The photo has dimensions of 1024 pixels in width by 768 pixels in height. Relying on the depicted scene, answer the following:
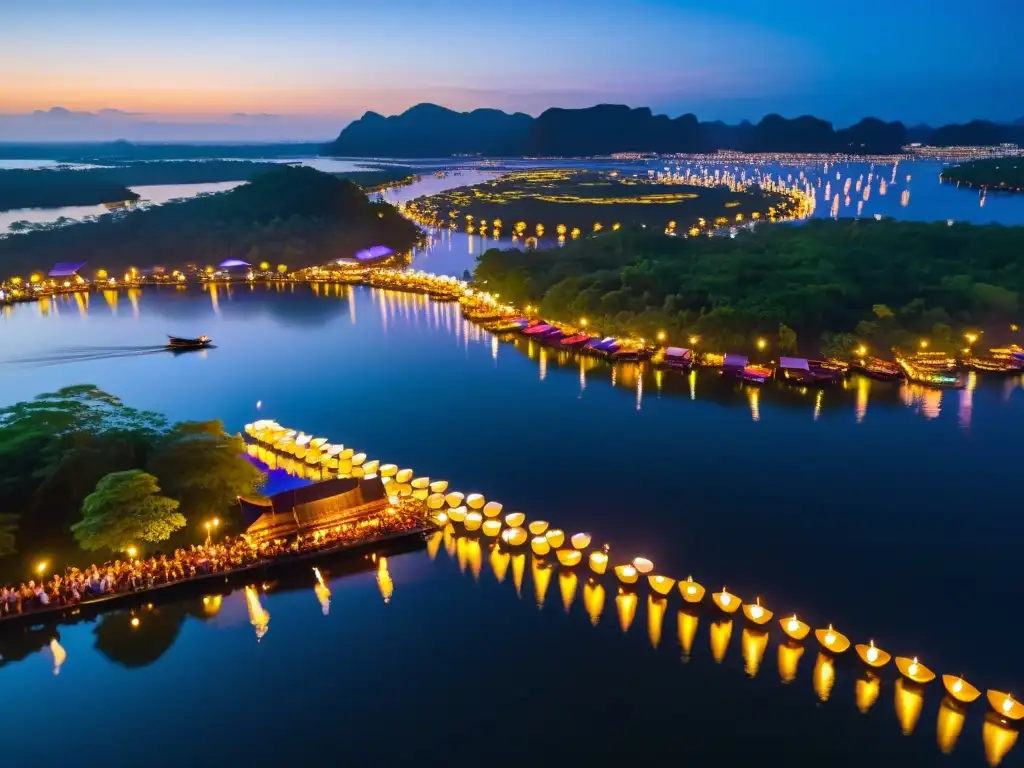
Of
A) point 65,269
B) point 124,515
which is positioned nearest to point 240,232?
point 65,269

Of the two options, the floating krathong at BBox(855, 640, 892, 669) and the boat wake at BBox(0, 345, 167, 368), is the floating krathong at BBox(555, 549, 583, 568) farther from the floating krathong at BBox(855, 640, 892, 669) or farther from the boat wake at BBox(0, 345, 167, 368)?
the boat wake at BBox(0, 345, 167, 368)

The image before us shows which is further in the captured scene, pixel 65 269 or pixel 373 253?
pixel 373 253

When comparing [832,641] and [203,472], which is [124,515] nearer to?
[203,472]

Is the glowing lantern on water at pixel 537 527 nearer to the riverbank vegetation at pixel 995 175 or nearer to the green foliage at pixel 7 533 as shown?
the green foliage at pixel 7 533

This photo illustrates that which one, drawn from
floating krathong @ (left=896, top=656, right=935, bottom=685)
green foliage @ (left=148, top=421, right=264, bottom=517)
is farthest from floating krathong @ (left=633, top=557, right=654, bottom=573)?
green foliage @ (left=148, top=421, right=264, bottom=517)

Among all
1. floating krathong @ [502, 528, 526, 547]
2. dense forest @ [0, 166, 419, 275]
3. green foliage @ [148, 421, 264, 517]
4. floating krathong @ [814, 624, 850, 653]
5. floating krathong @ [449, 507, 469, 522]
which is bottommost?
floating krathong @ [814, 624, 850, 653]

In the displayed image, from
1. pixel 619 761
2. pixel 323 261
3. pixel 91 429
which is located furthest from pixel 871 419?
pixel 323 261

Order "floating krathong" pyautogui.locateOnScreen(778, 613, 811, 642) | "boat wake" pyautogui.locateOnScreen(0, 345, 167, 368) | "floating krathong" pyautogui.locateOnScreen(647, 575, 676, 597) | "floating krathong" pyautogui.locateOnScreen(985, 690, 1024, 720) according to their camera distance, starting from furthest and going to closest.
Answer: "boat wake" pyautogui.locateOnScreen(0, 345, 167, 368) < "floating krathong" pyautogui.locateOnScreen(647, 575, 676, 597) < "floating krathong" pyautogui.locateOnScreen(778, 613, 811, 642) < "floating krathong" pyautogui.locateOnScreen(985, 690, 1024, 720)

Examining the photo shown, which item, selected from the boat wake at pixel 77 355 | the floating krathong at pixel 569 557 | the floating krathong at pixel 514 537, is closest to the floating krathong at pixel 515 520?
the floating krathong at pixel 514 537
